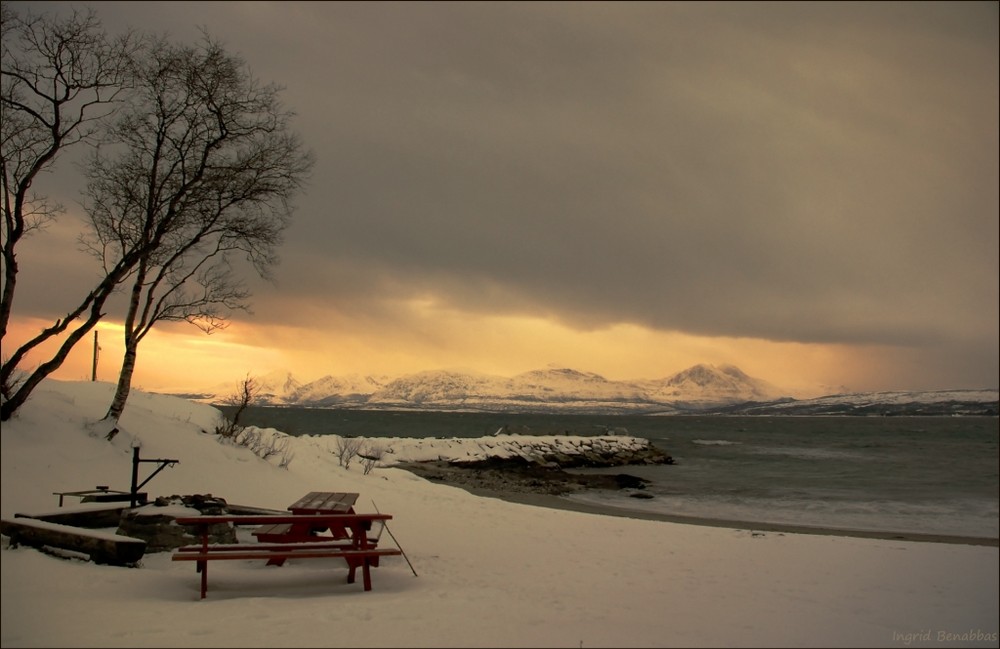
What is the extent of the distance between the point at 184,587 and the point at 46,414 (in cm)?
773

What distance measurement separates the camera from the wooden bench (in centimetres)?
745

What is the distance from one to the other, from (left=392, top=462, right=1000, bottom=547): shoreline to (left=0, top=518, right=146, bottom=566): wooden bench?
13.4 meters

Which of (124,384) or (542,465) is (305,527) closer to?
(124,384)

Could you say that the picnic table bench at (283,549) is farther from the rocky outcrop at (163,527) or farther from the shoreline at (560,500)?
the shoreline at (560,500)

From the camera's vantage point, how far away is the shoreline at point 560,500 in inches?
664

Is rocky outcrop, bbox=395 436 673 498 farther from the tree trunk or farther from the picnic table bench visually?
the picnic table bench

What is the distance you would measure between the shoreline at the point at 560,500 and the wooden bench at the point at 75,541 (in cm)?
1339

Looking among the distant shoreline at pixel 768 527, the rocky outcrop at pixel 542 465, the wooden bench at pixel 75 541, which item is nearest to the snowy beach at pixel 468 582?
the wooden bench at pixel 75 541

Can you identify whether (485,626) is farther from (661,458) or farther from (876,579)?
(661,458)

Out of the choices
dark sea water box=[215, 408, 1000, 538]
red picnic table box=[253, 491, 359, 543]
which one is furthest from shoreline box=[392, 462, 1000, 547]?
red picnic table box=[253, 491, 359, 543]

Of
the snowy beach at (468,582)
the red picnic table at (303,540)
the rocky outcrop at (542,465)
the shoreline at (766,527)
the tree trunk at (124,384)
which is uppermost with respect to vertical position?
the tree trunk at (124,384)

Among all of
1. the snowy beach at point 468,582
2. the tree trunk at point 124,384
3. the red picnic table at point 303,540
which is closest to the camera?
the snowy beach at point 468,582

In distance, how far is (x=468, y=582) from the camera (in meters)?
8.80

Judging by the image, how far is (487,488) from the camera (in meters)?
27.9
